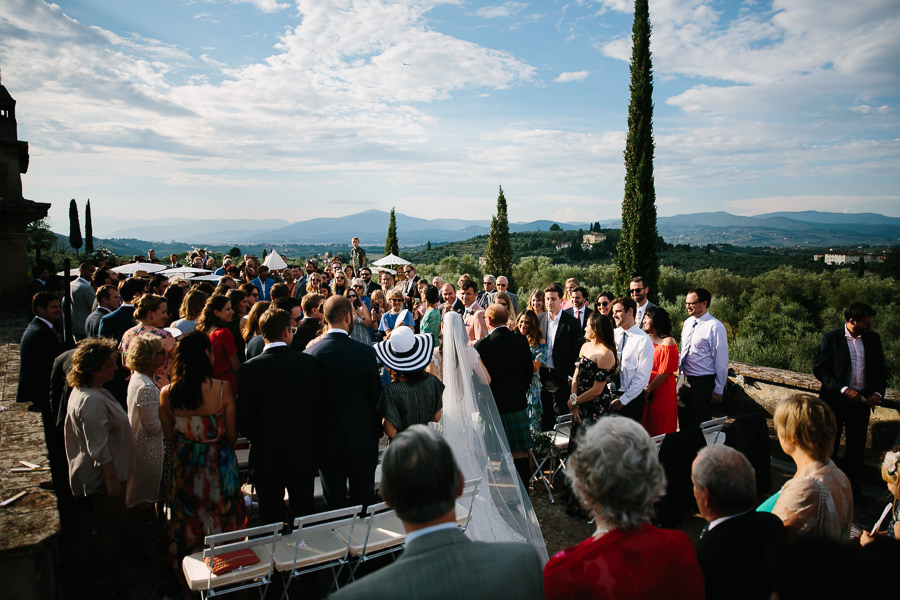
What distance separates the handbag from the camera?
3.16 meters

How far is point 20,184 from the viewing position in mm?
12828

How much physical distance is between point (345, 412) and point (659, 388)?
334 cm

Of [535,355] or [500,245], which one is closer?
[535,355]

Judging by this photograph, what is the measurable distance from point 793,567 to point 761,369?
6918 millimetres

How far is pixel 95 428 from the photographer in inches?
150

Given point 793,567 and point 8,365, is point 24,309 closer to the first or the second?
point 8,365

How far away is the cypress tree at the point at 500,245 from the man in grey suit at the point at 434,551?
956 inches

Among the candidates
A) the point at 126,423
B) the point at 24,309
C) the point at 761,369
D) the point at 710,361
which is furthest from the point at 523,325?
the point at 24,309

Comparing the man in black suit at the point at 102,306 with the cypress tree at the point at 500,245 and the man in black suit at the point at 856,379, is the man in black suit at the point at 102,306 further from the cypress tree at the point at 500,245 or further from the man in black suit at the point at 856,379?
the cypress tree at the point at 500,245

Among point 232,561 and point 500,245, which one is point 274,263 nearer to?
point 232,561

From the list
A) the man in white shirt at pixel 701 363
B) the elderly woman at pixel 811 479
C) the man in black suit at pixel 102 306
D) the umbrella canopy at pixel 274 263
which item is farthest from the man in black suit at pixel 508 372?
the umbrella canopy at pixel 274 263

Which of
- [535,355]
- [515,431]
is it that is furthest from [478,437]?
[535,355]

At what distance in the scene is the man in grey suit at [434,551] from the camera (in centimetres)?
141

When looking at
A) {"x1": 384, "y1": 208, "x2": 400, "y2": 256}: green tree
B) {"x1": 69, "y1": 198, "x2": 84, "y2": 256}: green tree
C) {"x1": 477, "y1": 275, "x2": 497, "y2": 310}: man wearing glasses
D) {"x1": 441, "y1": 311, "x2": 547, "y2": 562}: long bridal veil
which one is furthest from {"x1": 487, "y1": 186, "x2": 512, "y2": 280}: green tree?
{"x1": 69, "y1": 198, "x2": 84, "y2": 256}: green tree
